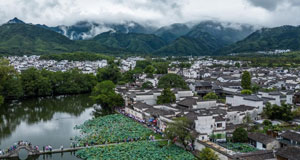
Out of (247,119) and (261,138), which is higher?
(247,119)

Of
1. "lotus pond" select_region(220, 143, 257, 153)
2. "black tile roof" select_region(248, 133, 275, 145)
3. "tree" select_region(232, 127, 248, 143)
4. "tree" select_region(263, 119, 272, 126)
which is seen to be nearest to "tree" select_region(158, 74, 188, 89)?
"tree" select_region(263, 119, 272, 126)

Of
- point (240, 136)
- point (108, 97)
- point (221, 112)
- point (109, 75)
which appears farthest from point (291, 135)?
point (109, 75)

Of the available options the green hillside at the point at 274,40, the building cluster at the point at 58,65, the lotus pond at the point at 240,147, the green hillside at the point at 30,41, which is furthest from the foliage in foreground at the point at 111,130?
the green hillside at the point at 274,40

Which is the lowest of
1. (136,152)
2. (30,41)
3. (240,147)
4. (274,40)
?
(136,152)

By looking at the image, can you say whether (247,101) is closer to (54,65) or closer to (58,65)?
(58,65)

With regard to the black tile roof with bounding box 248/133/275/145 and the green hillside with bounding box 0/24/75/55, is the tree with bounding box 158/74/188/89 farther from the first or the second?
the green hillside with bounding box 0/24/75/55

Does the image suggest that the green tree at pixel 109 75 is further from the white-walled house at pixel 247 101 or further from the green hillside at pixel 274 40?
the green hillside at pixel 274 40

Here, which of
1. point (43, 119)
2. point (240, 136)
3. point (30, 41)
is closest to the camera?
point (240, 136)
